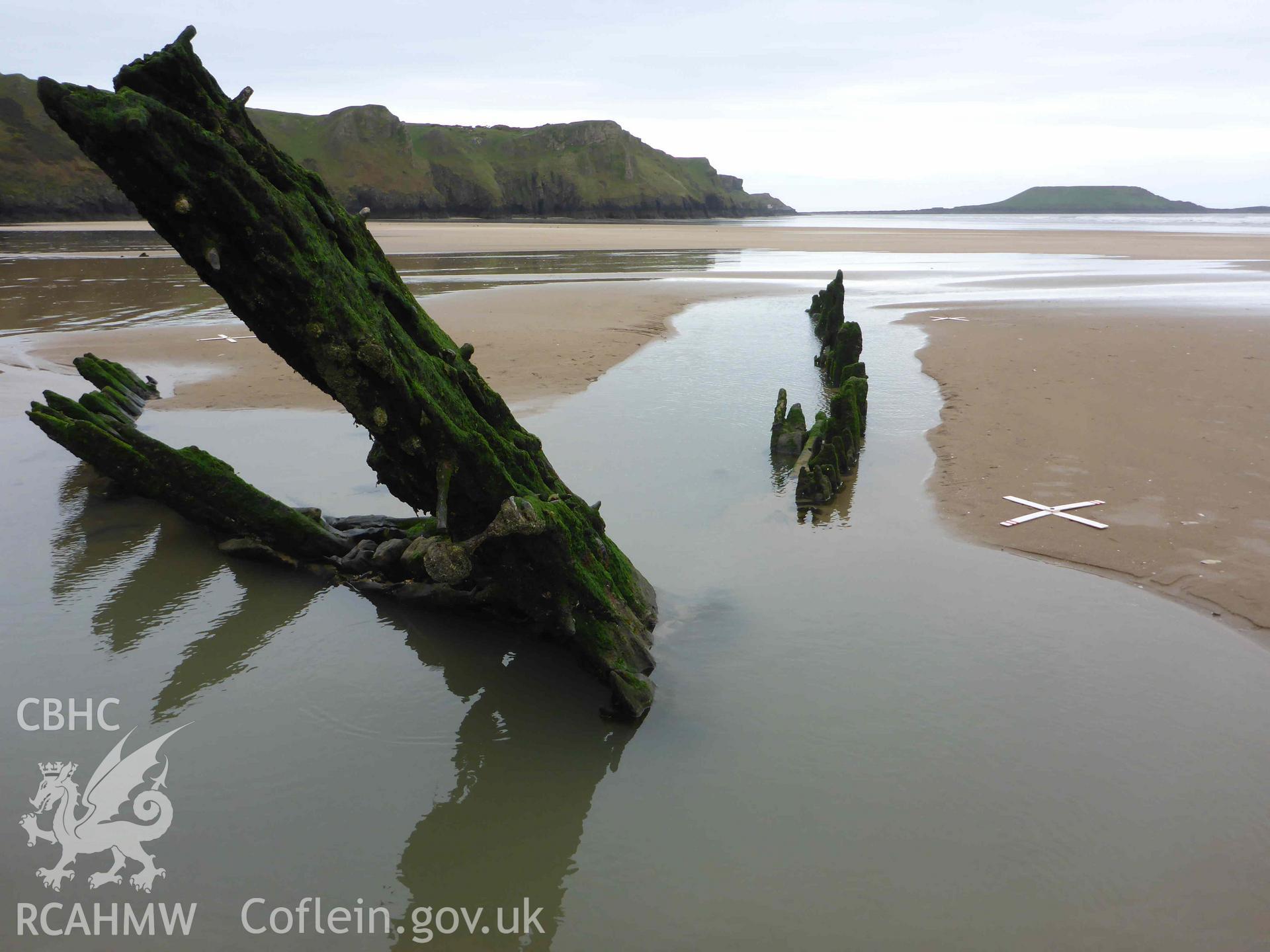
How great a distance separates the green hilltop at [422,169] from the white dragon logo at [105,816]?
3204 inches

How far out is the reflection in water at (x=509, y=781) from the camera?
4566 mm

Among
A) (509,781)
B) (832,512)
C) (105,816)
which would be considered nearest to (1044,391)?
(832,512)

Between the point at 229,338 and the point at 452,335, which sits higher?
the point at 452,335

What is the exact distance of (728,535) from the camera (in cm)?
929

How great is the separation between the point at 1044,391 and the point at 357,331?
506 inches

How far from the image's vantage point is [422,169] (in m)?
111

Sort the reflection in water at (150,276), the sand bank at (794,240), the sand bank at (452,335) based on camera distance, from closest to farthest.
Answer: the sand bank at (452,335) < the reflection in water at (150,276) < the sand bank at (794,240)

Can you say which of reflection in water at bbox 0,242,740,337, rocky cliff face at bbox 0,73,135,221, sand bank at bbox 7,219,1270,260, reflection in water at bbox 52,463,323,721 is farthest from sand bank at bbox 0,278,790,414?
rocky cliff face at bbox 0,73,135,221

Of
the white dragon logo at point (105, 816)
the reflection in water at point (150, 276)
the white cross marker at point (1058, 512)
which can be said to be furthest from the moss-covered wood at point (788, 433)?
the reflection in water at point (150, 276)

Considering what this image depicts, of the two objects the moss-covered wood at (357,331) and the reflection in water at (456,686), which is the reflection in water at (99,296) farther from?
the moss-covered wood at (357,331)

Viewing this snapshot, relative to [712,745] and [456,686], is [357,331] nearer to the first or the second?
[456,686]

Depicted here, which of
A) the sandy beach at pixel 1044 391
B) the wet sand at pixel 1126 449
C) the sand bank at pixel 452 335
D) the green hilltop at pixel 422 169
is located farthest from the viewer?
the green hilltop at pixel 422 169

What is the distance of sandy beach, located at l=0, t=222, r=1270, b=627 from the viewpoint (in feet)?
28.3

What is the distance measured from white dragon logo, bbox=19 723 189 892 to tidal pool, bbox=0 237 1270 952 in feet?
0.32
